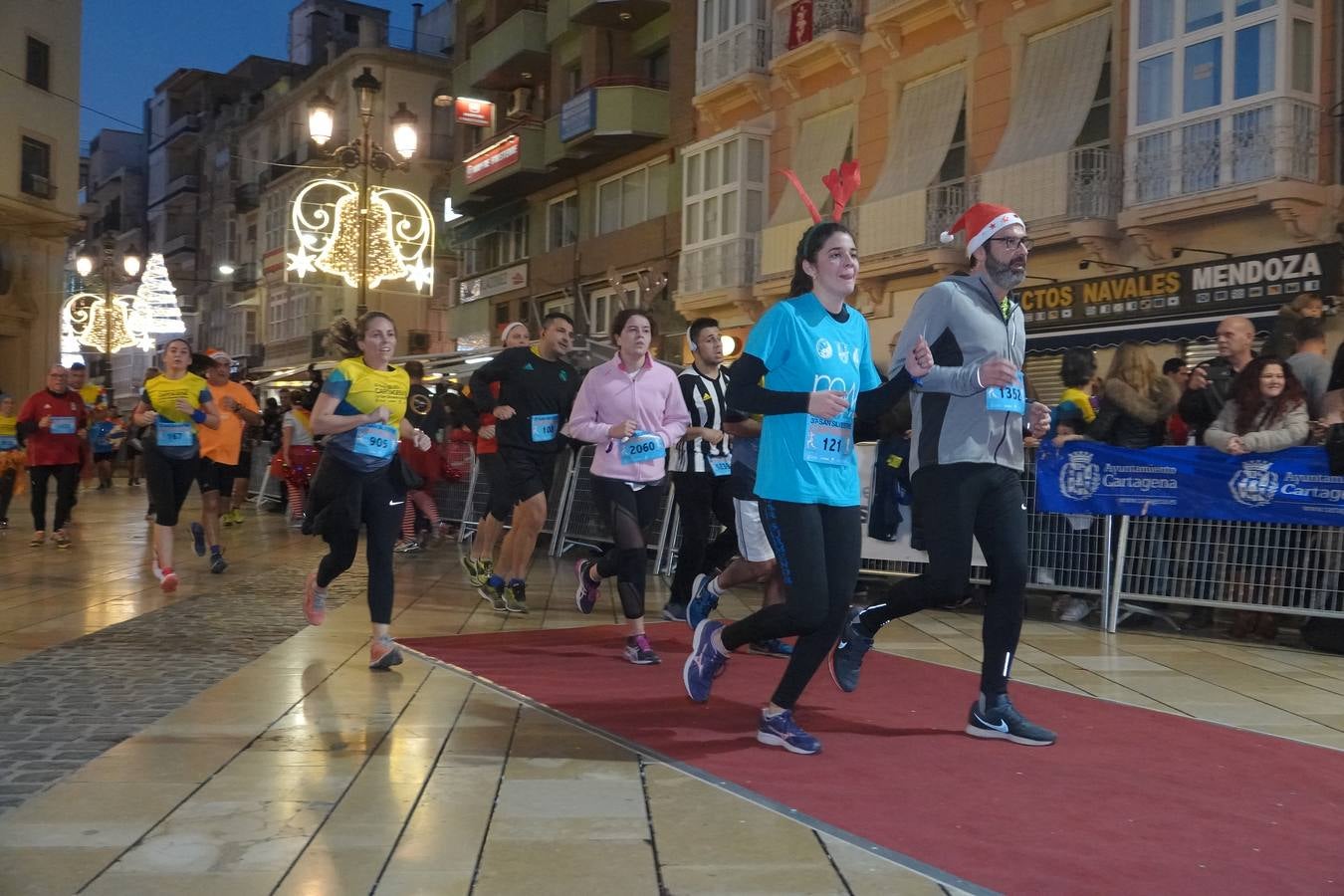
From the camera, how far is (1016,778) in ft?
15.5

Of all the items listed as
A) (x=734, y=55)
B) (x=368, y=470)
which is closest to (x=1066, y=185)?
(x=734, y=55)

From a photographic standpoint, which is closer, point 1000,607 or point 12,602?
point 1000,607

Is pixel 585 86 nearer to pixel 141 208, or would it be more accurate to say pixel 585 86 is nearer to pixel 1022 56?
pixel 1022 56

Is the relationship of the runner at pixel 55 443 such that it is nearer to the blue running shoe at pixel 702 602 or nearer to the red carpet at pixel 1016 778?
the red carpet at pixel 1016 778

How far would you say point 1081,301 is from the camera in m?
18.7

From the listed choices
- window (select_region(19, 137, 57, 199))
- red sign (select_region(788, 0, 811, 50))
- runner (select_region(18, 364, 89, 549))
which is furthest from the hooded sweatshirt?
window (select_region(19, 137, 57, 199))

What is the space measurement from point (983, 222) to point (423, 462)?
1104 centimetres

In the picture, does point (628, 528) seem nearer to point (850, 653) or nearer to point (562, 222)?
point (850, 653)

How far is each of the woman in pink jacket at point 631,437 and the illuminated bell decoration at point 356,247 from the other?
10.8m

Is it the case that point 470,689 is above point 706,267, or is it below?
below

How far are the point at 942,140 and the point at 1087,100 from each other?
3.00 meters

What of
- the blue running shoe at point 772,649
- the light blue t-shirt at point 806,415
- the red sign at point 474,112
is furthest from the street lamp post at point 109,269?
the light blue t-shirt at point 806,415

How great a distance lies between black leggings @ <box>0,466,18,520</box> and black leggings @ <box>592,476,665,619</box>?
11.9 meters

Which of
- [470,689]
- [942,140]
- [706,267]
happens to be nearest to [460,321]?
[706,267]
